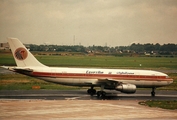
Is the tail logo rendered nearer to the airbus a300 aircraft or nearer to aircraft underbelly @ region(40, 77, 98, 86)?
the airbus a300 aircraft

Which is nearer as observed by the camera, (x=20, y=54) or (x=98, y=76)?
(x=20, y=54)

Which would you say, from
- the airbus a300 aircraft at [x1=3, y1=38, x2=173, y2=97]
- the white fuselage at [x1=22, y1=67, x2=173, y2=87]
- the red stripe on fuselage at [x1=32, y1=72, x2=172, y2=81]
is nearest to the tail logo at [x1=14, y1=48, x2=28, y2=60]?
the airbus a300 aircraft at [x1=3, y1=38, x2=173, y2=97]

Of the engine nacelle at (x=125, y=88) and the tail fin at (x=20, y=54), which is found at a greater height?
the tail fin at (x=20, y=54)

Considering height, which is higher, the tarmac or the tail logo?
the tail logo

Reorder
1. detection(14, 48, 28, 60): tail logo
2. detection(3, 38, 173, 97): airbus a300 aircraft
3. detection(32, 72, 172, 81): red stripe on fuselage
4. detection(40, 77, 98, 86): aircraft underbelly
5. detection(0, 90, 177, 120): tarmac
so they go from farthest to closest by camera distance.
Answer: detection(40, 77, 98, 86): aircraft underbelly
detection(32, 72, 172, 81): red stripe on fuselage
detection(14, 48, 28, 60): tail logo
detection(3, 38, 173, 97): airbus a300 aircraft
detection(0, 90, 177, 120): tarmac

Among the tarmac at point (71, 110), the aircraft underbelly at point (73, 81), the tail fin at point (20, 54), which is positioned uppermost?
the tail fin at point (20, 54)

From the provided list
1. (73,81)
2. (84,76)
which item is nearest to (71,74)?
(73,81)

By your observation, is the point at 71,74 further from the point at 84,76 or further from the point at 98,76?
the point at 98,76

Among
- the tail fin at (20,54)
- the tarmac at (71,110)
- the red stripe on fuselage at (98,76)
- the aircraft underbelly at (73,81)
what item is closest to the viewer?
the tarmac at (71,110)

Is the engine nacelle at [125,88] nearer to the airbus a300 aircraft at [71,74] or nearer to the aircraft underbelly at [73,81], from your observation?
the airbus a300 aircraft at [71,74]

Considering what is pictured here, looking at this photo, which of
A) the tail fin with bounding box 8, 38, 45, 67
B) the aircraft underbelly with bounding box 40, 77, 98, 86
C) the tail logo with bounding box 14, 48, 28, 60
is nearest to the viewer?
the tail fin with bounding box 8, 38, 45, 67

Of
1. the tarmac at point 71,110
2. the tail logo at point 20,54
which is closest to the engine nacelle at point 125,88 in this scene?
the tarmac at point 71,110

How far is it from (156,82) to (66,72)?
9.00m

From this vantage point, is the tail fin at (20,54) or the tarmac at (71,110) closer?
the tarmac at (71,110)
